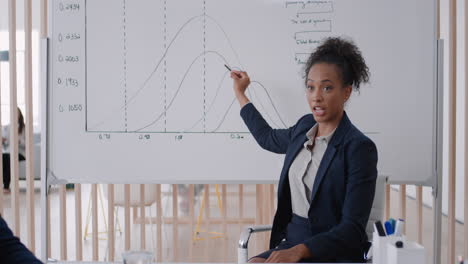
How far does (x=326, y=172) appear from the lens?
2174 millimetres

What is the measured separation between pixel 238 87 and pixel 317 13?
21.2 inches

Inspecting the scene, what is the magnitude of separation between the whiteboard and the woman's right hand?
4 centimetres

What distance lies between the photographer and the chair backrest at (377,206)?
7.27 ft

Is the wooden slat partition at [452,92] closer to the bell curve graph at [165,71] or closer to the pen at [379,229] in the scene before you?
the bell curve graph at [165,71]

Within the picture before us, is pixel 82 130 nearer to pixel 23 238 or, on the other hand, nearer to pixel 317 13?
pixel 317 13

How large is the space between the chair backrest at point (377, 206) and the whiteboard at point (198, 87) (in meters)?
0.28

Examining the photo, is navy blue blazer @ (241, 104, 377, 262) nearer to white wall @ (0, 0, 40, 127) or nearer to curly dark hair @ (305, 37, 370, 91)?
curly dark hair @ (305, 37, 370, 91)

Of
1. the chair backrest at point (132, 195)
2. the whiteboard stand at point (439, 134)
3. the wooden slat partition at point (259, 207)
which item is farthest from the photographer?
the chair backrest at point (132, 195)

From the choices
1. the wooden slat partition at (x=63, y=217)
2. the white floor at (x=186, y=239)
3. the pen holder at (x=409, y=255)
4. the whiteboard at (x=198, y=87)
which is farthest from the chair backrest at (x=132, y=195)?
the pen holder at (x=409, y=255)

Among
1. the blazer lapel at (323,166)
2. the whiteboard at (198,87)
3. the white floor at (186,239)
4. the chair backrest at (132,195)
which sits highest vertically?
the whiteboard at (198,87)

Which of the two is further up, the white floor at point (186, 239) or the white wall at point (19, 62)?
the white wall at point (19, 62)

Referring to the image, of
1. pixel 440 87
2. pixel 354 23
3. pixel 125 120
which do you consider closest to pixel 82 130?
pixel 125 120

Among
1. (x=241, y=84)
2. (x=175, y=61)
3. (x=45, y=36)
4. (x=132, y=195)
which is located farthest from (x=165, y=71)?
(x=132, y=195)

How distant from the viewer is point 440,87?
253 cm
